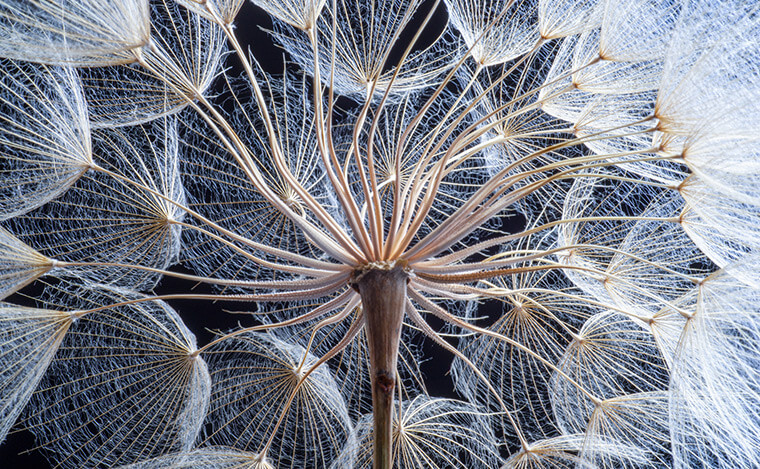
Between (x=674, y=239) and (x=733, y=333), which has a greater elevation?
(x=674, y=239)

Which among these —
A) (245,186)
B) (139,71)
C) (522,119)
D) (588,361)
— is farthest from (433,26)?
(588,361)

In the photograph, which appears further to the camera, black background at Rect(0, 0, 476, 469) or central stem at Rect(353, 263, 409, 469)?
black background at Rect(0, 0, 476, 469)

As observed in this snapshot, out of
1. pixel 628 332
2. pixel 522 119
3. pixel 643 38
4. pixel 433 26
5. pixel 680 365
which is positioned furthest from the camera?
Answer: pixel 433 26

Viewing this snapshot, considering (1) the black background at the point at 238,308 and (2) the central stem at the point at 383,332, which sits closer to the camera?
(2) the central stem at the point at 383,332

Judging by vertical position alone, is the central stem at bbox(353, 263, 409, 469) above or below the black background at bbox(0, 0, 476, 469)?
below

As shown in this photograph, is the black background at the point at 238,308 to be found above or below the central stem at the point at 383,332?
above

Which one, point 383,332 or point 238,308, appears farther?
point 238,308

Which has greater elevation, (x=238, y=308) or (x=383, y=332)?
(x=238, y=308)

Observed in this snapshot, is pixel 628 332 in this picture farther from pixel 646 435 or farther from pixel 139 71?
pixel 139 71
